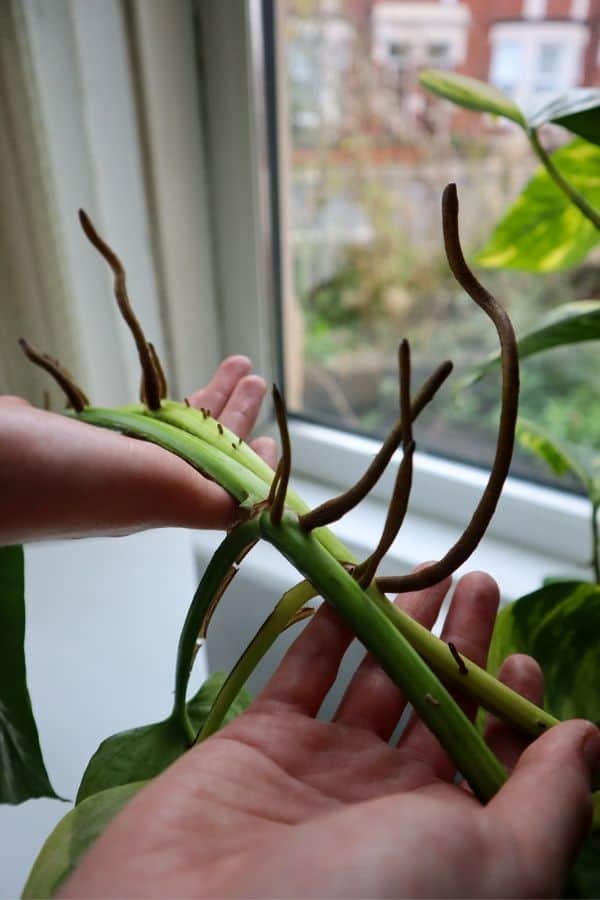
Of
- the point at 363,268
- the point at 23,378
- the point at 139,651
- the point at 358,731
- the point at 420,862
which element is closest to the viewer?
the point at 420,862

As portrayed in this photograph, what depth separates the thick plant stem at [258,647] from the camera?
1.13ft

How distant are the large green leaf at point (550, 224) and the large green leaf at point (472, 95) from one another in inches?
3.9

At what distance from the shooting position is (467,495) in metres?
0.77

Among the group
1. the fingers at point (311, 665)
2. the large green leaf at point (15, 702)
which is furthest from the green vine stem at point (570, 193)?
the large green leaf at point (15, 702)

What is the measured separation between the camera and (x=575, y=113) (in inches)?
14.5

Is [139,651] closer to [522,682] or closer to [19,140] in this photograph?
[522,682]

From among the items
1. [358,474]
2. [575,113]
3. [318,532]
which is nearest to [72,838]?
[318,532]

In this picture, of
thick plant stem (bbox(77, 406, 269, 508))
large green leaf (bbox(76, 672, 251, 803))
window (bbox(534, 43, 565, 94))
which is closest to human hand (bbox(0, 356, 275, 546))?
thick plant stem (bbox(77, 406, 269, 508))

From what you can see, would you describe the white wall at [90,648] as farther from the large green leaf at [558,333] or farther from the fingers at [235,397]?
the large green leaf at [558,333]

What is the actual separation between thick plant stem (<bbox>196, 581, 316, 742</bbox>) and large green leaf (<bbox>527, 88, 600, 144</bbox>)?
26 centimetres

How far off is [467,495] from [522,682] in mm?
407

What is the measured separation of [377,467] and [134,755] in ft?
0.69

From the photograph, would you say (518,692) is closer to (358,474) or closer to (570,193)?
(570,193)

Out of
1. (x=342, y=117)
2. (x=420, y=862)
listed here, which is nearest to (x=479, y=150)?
(x=342, y=117)
